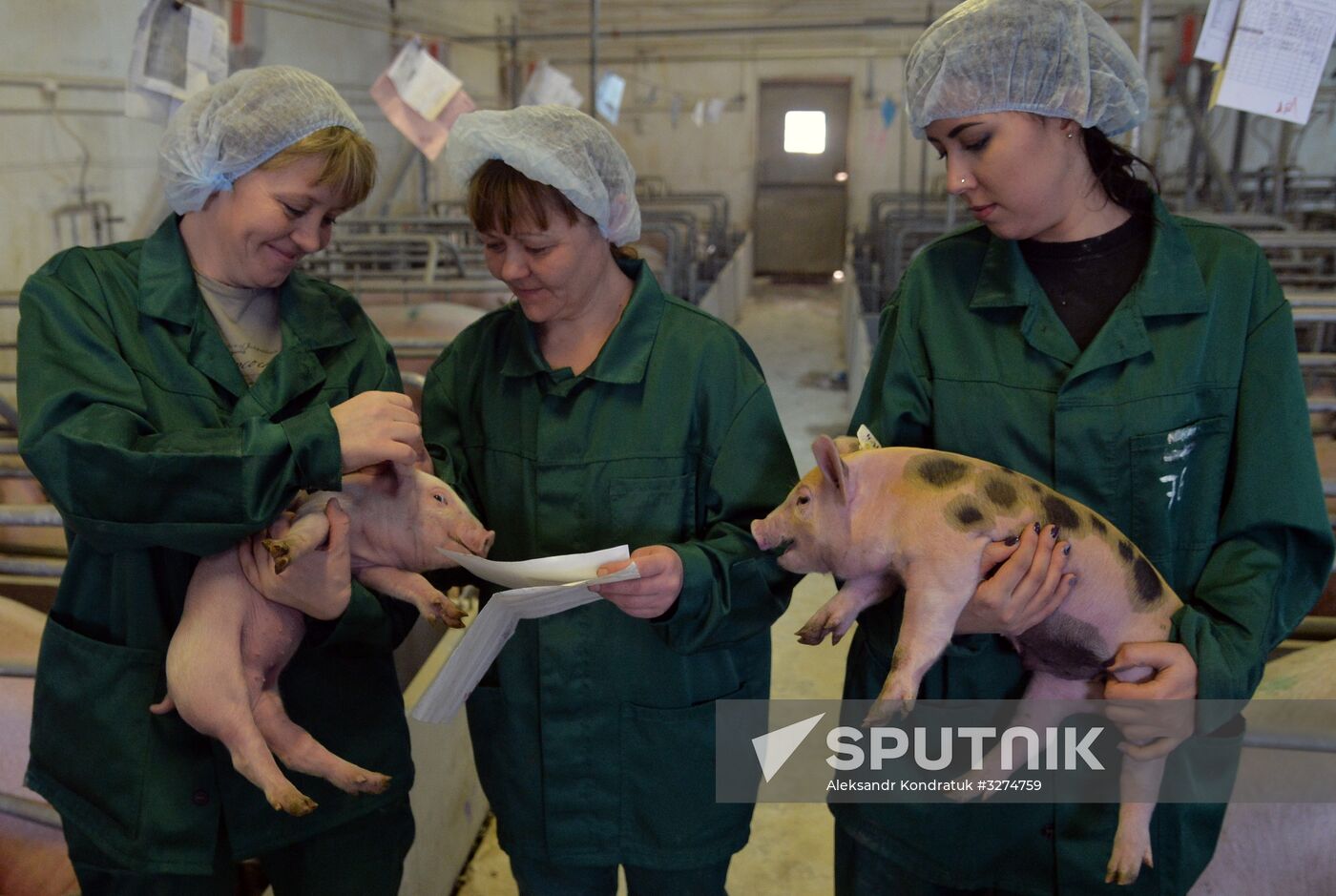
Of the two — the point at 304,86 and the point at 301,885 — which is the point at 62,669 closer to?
the point at 301,885

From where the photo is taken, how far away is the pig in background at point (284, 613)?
117 centimetres

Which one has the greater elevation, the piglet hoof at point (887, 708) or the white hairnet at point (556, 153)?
the white hairnet at point (556, 153)

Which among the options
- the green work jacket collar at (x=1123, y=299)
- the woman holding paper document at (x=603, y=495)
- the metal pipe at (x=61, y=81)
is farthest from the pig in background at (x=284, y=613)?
the metal pipe at (x=61, y=81)

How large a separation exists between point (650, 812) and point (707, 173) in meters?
11.7

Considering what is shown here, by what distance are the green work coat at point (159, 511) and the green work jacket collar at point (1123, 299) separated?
31.0 inches

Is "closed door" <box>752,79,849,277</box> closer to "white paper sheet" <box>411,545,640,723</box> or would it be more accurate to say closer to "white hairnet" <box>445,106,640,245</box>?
"white hairnet" <box>445,106,640,245</box>

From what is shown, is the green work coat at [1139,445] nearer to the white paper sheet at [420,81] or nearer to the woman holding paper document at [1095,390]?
the woman holding paper document at [1095,390]

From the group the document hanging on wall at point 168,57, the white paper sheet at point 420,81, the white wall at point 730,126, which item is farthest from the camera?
the white wall at point 730,126

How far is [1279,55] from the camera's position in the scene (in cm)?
180

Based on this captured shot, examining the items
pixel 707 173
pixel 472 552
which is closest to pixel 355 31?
pixel 707 173

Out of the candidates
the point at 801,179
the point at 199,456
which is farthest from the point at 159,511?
the point at 801,179

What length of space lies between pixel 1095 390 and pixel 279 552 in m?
0.91

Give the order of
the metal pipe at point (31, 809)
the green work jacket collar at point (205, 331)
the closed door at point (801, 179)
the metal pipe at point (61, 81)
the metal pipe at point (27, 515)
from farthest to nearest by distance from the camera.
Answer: the closed door at point (801, 179) → the metal pipe at point (61, 81) → the metal pipe at point (27, 515) → the metal pipe at point (31, 809) → the green work jacket collar at point (205, 331)

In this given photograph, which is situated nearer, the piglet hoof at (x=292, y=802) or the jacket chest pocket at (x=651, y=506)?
the piglet hoof at (x=292, y=802)
